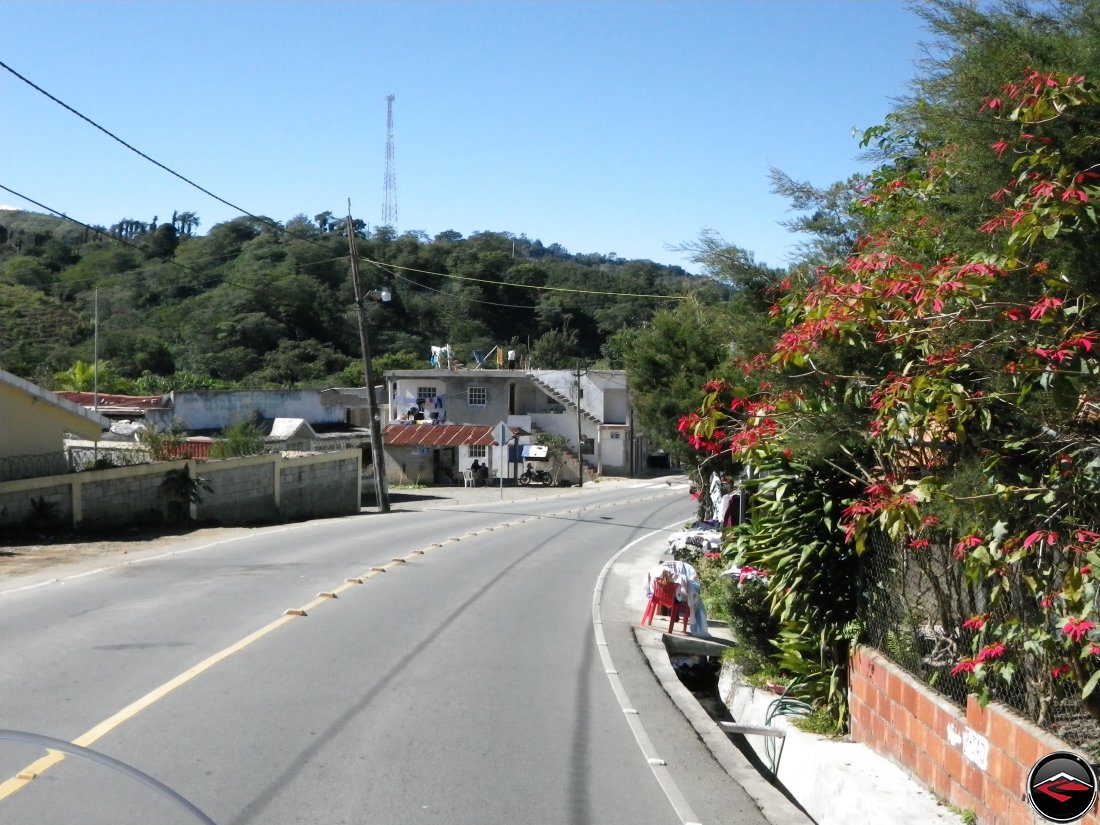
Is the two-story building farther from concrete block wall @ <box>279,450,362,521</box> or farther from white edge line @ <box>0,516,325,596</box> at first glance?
white edge line @ <box>0,516,325,596</box>

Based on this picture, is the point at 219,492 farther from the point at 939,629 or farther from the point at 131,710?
the point at 939,629

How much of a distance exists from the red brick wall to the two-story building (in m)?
51.4

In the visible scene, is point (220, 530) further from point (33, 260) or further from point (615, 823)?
point (33, 260)

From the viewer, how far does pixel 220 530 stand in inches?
1008

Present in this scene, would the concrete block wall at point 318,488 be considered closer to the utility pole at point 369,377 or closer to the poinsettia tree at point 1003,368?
the utility pole at point 369,377

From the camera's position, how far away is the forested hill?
70062 millimetres

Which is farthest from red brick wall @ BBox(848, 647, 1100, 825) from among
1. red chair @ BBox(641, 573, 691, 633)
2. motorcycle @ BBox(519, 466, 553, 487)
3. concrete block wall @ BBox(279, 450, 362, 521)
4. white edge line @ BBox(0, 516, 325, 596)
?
motorcycle @ BBox(519, 466, 553, 487)

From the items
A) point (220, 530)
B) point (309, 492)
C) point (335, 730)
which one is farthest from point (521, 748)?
point (309, 492)

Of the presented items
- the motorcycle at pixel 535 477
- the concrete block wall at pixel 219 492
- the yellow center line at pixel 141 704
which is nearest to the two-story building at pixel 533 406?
the motorcycle at pixel 535 477

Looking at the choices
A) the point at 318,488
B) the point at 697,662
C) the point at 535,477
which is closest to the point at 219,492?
the point at 318,488

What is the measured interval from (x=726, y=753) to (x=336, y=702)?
3.21m

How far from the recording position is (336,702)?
913 centimetres

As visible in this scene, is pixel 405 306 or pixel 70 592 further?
pixel 405 306

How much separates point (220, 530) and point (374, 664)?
52.4 ft
